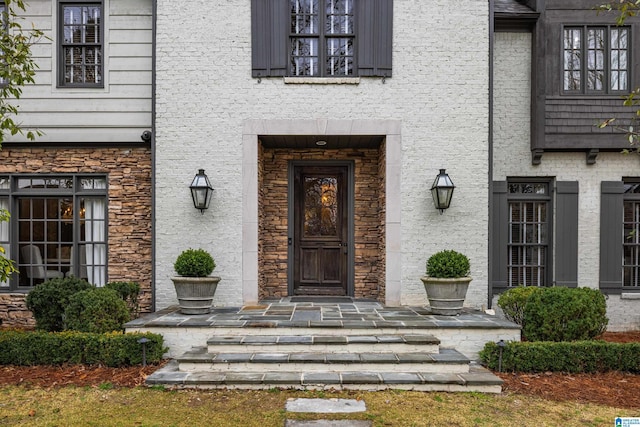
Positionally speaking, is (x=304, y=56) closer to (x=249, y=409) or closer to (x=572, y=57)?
(x=572, y=57)

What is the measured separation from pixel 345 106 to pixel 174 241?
3.58m

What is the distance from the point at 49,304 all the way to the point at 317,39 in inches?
228

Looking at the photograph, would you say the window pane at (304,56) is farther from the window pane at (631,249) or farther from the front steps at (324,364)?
the window pane at (631,249)

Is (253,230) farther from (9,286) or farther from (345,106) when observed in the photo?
(9,286)

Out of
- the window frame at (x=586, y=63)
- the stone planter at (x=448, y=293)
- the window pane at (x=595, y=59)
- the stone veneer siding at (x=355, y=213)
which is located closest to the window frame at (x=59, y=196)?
the stone veneer siding at (x=355, y=213)

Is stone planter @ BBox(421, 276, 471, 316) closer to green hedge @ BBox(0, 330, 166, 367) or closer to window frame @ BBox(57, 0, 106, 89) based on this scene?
green hedge @ BBox(0, 330, 166, 367)

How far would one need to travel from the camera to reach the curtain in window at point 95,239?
7324 millimetres

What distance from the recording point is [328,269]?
7684 millimetres

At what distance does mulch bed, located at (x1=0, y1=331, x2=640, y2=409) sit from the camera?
4.49 meters

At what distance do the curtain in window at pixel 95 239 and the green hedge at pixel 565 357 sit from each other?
6.48 metres

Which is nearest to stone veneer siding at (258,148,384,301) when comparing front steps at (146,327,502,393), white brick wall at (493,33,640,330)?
front steps at (146,327,502,393)

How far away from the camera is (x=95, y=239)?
7.33m

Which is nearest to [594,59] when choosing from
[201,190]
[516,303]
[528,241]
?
[528,241]

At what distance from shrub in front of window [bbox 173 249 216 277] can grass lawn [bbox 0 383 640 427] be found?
1802 mm
